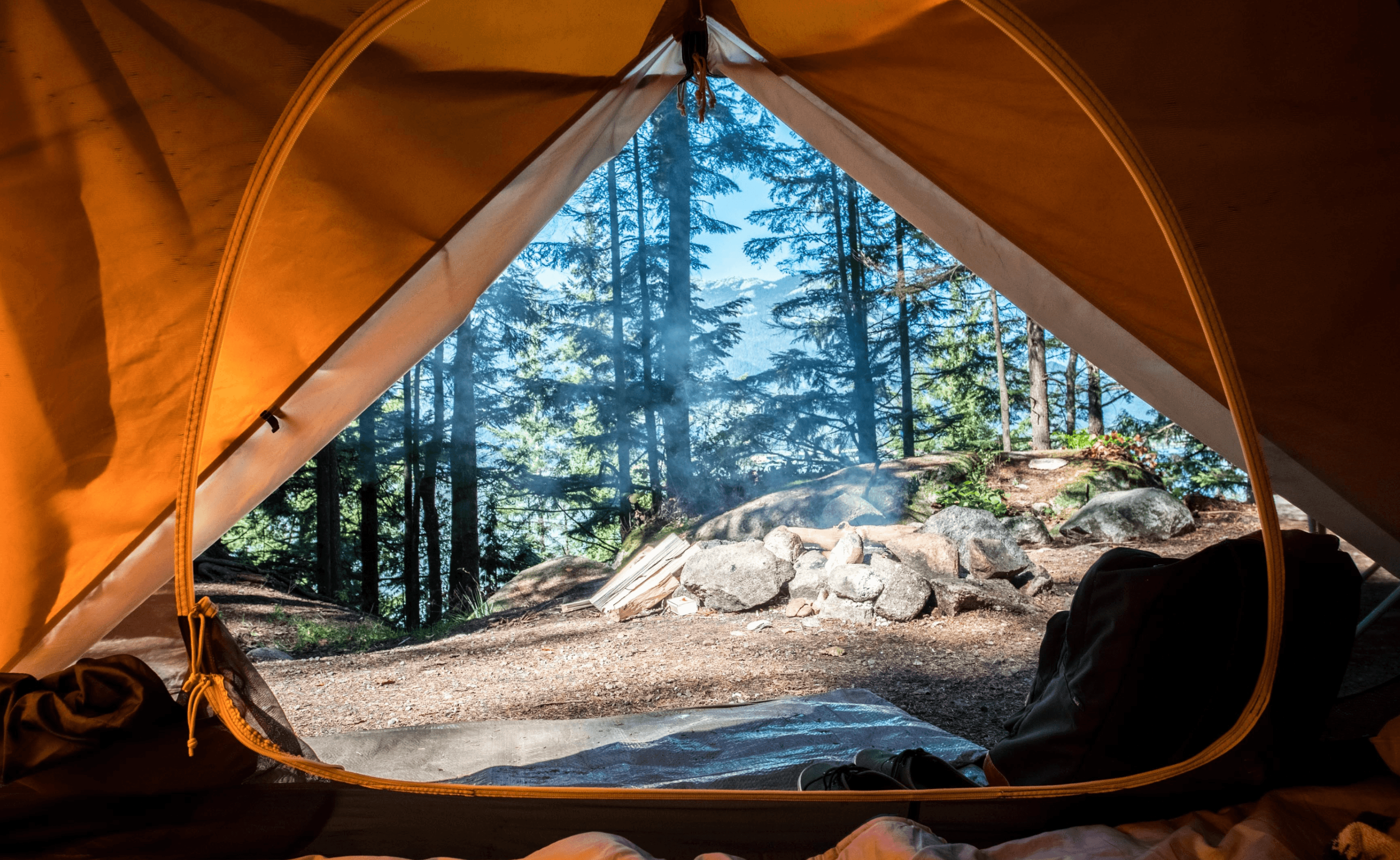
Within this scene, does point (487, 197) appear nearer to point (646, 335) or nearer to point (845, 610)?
point (845, 610)

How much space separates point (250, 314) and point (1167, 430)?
28.3 feet

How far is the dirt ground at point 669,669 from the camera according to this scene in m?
3.02

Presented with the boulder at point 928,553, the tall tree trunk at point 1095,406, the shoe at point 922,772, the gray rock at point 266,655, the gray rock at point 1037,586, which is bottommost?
the gray rock at point 266,655

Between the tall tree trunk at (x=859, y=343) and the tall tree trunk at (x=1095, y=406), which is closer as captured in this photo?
the tall tree trunk at (x=1095, y=406)

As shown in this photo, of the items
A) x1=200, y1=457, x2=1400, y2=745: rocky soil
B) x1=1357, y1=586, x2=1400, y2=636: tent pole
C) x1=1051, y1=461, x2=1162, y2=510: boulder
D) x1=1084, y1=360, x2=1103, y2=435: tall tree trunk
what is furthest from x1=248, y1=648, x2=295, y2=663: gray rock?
x1=1084, y1=360, x2=1103, y2=435: tall tree trunk

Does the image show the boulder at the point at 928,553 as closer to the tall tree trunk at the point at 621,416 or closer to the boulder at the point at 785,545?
the boulder at the point at 785,545

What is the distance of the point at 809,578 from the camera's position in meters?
4.41

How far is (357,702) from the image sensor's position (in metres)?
3.41

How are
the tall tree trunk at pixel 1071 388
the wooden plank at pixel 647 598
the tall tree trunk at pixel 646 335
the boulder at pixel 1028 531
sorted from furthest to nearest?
1. the tall tree trunk at pixel 1071 388
2. the tall tree trunk at pixel 646 335
3. the boulder at pixel 1028 531
4. the wooden plank at pixel 647 598

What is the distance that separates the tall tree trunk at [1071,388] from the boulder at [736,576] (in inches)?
221

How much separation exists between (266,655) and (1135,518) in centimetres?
570

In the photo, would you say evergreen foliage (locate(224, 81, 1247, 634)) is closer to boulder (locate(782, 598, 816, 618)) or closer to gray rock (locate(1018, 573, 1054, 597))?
boulder (locate(782, 598, 816, 618))

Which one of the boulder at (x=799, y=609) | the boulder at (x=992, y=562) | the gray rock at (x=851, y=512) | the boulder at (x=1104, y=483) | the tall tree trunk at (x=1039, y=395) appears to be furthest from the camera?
the tall tree trunk at (x=1039, y=395)

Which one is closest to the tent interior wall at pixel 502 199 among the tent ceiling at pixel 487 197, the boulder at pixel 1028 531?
the tent ceiling at pixel 487 197
